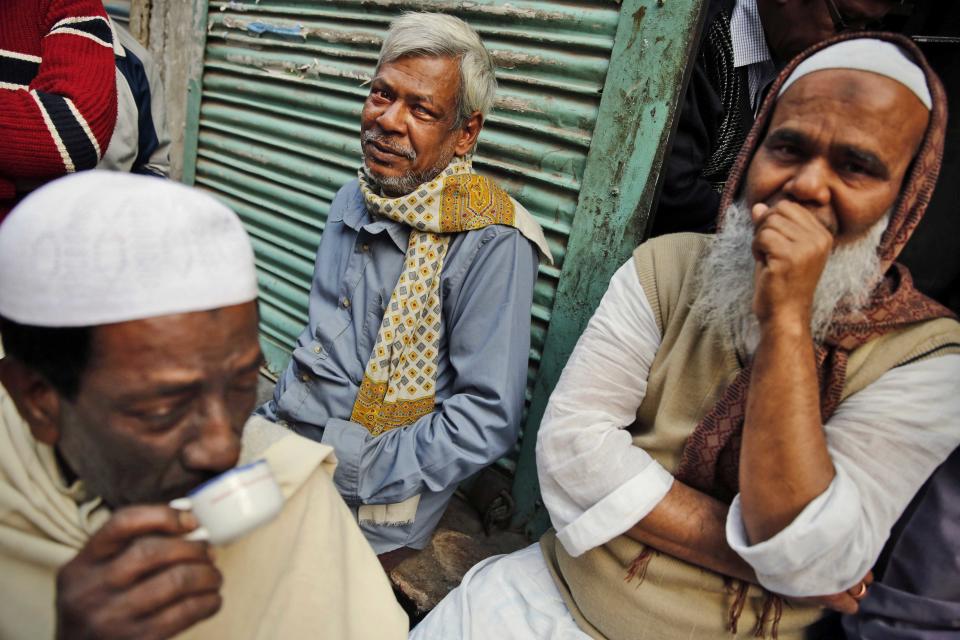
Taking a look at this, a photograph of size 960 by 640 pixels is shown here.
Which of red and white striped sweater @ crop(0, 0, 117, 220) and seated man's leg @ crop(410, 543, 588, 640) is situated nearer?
seated man's leg @ crop(410, 543, 588, 640)

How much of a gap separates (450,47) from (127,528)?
1869mm

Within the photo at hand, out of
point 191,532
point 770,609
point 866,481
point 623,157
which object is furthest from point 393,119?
point 770,609

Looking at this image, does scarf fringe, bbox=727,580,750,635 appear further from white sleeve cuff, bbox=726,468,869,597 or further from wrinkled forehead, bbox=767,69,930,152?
wrinkled forehead, bbox=767,69,930,152

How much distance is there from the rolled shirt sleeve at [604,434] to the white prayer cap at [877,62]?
0.72 metres

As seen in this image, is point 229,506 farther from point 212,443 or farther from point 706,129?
point 706,129

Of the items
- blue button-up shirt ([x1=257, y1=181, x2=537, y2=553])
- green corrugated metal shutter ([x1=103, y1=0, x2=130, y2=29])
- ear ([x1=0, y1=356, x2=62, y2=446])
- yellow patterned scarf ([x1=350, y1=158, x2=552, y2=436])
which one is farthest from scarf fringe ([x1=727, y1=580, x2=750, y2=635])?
green corrugated metal shutter ([x1=103, y1=0, x2=130, y2=29])

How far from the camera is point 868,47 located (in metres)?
1.41

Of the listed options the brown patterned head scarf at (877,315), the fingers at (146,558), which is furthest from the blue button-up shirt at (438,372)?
the fingers at (146,558)

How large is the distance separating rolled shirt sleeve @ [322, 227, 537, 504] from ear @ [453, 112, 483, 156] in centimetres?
46

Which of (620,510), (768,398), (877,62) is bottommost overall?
(620,510)

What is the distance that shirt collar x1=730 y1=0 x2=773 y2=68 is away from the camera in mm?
2469

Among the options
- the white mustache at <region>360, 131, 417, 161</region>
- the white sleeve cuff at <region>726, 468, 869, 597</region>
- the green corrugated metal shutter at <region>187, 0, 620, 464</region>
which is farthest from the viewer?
the green corrugated metal shutter at <region>187, 0, 620, 464</region>

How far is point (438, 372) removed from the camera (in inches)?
85.4

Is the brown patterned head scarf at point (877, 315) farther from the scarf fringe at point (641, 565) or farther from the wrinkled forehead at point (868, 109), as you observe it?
the scarf fringe at point (641, 565)
